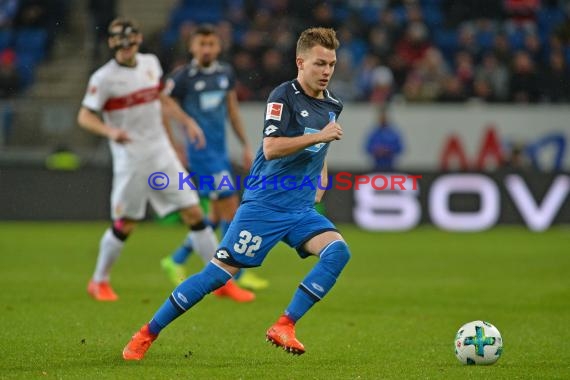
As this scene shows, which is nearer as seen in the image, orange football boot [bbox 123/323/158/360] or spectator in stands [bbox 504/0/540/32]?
orange football boot [bbox 123/323/158/360]

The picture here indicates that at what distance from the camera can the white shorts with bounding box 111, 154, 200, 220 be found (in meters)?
10.3

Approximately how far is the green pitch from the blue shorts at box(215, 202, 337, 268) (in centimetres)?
69

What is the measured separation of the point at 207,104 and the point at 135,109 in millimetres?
1108

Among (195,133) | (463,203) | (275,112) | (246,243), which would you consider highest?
(275,112)

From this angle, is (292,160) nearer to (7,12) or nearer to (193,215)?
(193,215)

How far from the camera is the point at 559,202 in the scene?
19.3 meters

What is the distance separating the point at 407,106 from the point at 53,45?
293 inches

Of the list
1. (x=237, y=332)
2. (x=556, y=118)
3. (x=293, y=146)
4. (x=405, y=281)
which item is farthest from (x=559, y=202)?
(x=293, y=146)

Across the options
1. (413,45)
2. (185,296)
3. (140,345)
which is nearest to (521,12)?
(413,45)

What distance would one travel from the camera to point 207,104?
37.0 feet

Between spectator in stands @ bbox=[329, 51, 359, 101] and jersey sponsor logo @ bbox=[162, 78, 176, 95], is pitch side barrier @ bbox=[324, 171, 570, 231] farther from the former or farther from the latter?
jersey sponsor logo @ bbox=[162, 78, 176, 95]

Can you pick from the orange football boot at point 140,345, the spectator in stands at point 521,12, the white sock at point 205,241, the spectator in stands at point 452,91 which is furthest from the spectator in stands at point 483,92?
the orange football boot at point 140,345

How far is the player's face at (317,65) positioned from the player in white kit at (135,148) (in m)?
3.38

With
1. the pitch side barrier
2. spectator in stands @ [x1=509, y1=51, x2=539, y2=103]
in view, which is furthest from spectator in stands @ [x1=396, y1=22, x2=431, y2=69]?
the pitch side barrier
